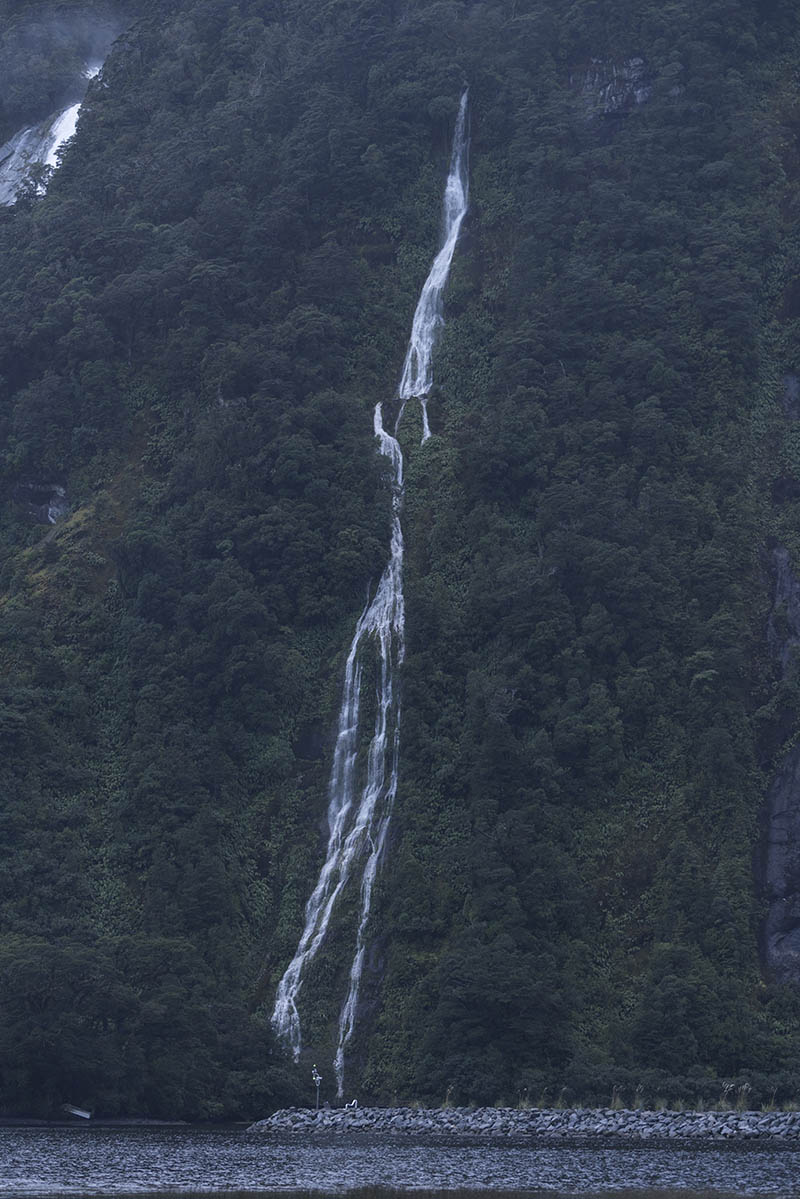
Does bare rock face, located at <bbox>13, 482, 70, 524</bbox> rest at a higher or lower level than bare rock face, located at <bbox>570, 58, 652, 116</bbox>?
lower

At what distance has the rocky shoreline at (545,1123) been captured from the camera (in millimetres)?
32656

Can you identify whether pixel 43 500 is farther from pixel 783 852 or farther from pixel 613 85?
pixel 783 852

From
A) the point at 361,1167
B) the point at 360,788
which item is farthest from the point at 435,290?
the point at 361,1167

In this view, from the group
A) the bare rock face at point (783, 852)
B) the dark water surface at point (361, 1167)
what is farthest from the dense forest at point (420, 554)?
the dark water surface at point (361, 1167)

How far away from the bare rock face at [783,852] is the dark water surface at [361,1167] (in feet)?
38.6

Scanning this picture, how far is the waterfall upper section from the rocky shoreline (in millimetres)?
24940

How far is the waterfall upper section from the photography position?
2285 inches

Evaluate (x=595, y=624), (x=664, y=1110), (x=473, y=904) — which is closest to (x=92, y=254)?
(x=595, y=624)

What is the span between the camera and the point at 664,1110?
116ft

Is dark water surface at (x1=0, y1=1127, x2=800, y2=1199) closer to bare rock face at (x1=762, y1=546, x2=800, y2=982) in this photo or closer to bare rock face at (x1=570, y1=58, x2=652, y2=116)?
bare rock face at (x1=762, y1=546, x2=800, y2=982)

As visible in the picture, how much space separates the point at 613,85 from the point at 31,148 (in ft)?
91.2

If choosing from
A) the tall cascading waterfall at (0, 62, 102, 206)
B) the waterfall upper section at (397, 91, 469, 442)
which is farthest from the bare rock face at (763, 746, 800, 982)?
the tall cascading waterfall at (0, 62, 102, 206)

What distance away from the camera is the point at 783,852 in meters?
43.4

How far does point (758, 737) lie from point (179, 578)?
57.8ft
